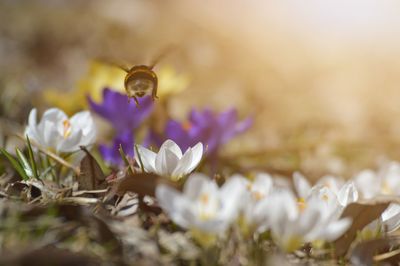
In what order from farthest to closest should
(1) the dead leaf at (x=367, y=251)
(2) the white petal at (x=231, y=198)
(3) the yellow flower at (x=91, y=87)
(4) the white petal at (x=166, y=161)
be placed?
1. (3) the yellow flower at (x=91, y=87)
2. (4) the white petal at (x=166, y=161)
3. (1) the dead leaf at (x=367, y=251)
4. (2) the white petal at (x=231, y=198)

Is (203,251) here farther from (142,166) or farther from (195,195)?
(142,166)

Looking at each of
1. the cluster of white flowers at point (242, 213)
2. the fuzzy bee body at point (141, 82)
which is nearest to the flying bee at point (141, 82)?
the fuzzy bee body at point (141, 82)

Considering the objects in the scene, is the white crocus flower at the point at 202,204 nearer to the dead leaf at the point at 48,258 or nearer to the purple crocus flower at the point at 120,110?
the dead leaf at the point at 48,258

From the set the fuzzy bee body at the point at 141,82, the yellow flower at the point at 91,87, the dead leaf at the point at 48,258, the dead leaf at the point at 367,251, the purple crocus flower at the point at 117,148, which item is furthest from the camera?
the yellow flower at the point at 91,87

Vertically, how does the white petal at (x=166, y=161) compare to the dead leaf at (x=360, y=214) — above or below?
above

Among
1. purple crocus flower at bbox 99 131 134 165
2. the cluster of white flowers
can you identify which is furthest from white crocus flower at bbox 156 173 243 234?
purple crocus flower at bbox 99 131 134 165

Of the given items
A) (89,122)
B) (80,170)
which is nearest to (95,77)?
(89,122)

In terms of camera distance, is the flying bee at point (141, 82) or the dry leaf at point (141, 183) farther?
the flying bee at point (141, 82)
